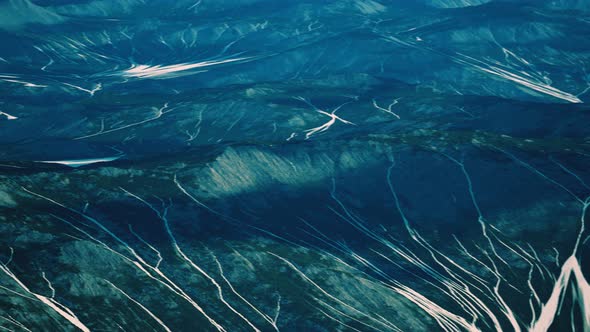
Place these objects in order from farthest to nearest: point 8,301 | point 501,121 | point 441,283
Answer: point 501,121 → point 441,283 → point 8,301

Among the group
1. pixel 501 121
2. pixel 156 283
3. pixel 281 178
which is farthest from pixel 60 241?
pixel 501 121

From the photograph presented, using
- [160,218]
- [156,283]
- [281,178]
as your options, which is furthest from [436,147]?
[156,283]

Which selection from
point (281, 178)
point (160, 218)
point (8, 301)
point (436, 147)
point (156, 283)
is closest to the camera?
point (8, 301)

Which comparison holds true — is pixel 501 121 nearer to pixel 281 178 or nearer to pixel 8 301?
pixel 281 178

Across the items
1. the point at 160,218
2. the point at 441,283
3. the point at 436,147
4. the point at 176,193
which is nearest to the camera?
the point at 441,283

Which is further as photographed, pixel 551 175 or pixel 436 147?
pixel 436 147

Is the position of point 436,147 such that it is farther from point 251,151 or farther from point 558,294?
point 558,294

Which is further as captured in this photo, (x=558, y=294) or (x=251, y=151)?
(x=251, y=151)

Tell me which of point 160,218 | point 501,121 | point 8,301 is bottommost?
point 501,121

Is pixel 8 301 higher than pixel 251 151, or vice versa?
pixel 8 301

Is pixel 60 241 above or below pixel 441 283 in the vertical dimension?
above
